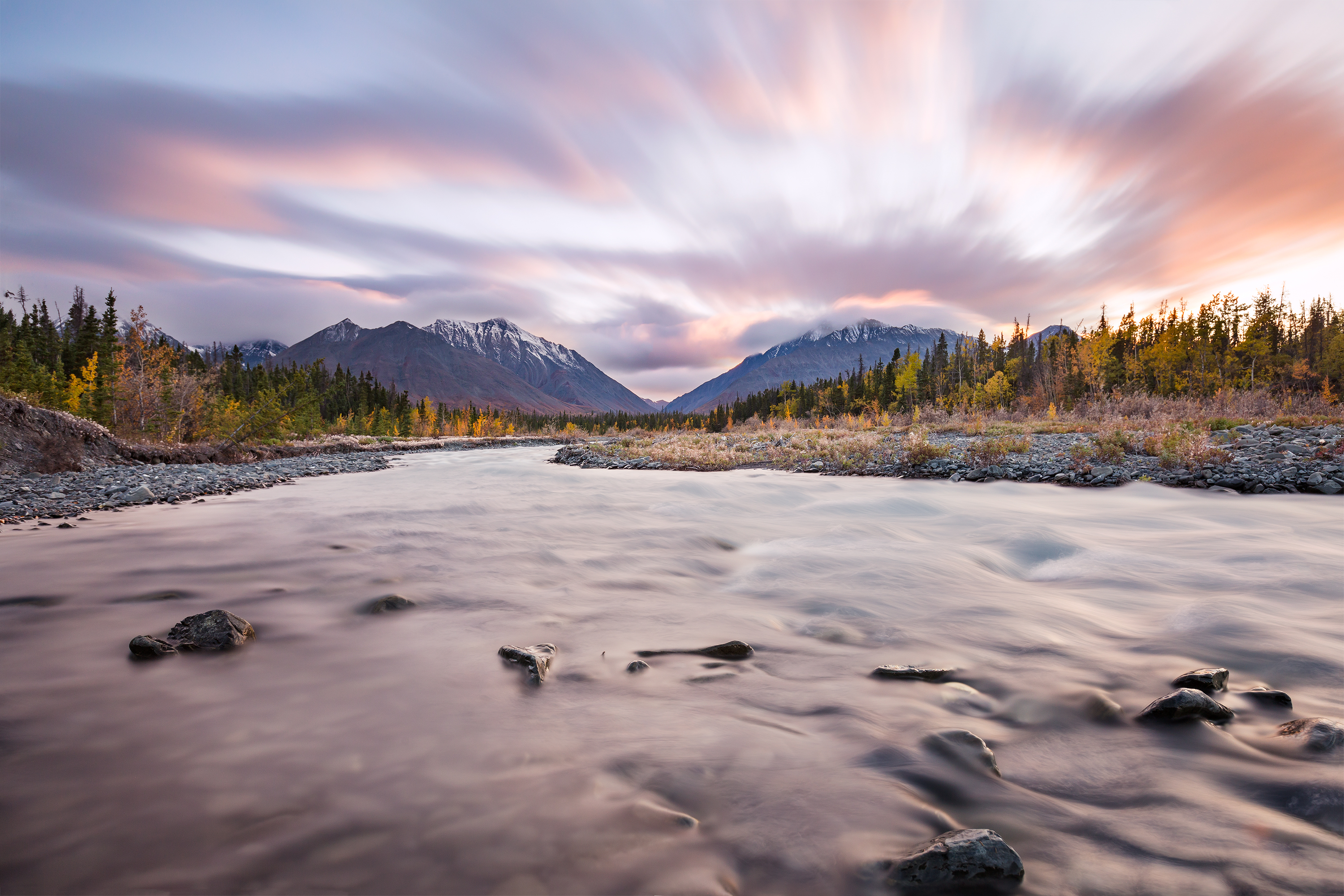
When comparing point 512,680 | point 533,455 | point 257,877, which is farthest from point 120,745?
point 533,455

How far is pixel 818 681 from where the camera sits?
149 inches

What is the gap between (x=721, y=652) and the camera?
14.0 ft

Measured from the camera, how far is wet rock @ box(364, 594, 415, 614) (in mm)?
5316

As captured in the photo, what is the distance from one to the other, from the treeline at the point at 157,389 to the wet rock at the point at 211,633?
86.5ft

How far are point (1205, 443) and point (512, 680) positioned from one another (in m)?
18.1

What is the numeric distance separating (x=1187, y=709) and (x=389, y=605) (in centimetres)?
623

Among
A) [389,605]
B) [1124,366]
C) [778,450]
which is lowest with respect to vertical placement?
[389,605]

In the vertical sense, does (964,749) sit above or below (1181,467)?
below

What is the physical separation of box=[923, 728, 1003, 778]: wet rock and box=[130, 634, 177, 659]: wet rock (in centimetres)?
533

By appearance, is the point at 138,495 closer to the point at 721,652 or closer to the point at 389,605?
the point at 389,605

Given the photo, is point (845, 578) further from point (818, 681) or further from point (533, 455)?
point (533, 455)

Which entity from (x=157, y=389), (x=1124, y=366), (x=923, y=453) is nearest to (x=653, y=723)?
(x=923, y=453)

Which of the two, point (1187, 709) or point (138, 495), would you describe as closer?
point (1187, 709)

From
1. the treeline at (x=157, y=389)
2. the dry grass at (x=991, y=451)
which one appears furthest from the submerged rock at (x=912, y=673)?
the treeline at (x=157, y=389)
